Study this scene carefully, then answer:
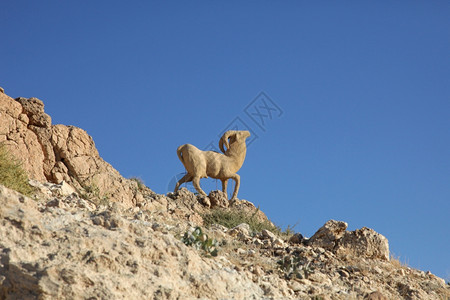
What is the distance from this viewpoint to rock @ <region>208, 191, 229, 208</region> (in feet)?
45.6

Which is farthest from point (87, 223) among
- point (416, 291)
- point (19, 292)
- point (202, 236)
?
point (416, 291)

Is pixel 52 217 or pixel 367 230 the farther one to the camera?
pixel 367 230

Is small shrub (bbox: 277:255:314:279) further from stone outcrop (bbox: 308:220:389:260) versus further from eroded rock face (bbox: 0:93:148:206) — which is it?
eroded rock face (bbox: 0:93:148:206)

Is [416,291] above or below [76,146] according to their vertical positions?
below

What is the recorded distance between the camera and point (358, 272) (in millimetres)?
7848

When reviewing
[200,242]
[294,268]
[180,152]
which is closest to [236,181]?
[180,152]

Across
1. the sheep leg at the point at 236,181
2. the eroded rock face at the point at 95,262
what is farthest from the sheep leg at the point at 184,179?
the eroded rock face at the point at 95,262

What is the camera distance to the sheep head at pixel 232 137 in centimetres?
1603

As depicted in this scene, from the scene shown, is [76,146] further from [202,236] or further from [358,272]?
[358,272]

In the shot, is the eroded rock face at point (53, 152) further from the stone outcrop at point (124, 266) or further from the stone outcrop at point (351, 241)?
the stone outcrop at point (351, 241)

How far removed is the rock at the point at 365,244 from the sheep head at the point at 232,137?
22.9 feet

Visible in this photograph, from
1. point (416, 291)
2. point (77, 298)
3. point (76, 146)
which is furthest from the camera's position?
point (76, 146)

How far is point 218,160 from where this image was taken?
51.0 ft

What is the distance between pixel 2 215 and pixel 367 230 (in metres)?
6.54
